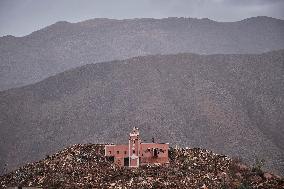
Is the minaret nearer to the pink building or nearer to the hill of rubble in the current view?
the pink building

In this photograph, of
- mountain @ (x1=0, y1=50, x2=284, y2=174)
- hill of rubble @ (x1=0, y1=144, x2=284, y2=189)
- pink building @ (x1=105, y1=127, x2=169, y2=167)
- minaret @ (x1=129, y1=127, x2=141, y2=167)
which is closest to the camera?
hill of rubble @ (x1=0, y1=144, x2=284, y2=189)

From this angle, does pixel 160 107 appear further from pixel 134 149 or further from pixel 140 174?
pixel 140 174

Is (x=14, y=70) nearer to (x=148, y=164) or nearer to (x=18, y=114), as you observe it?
(x=18, y=114)

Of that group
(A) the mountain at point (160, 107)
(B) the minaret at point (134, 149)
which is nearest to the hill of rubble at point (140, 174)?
(B) the minaret at point (134, 149)

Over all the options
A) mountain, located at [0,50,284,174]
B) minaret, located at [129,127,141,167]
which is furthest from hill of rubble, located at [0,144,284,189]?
mountain, located at [0,50,284,174]

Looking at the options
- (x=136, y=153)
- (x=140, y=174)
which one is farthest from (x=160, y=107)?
(x=140, y=174)
